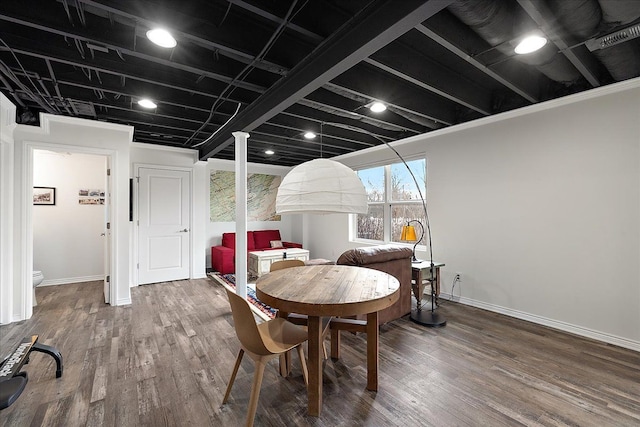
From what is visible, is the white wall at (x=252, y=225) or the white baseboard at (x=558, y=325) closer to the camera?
the white baseboard at (x=558, y=325)

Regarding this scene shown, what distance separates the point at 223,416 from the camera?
179 centimetres

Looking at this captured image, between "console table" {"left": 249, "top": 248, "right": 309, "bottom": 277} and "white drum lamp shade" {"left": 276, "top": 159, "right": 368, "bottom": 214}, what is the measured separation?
330 cm

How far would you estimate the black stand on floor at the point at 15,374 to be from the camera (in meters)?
1.58

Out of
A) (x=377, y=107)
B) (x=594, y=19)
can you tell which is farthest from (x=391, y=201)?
(x=594, y=19)

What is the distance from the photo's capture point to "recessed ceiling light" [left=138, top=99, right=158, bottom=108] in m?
3.04

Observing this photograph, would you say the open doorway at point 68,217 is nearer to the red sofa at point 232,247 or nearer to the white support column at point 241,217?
the red sofa at point 232,247

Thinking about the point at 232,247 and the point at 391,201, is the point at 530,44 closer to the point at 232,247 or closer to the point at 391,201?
the point at 391,201

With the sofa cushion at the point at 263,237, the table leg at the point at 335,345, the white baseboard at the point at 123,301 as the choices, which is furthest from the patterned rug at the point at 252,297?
the white baseboard at the point at 123,301

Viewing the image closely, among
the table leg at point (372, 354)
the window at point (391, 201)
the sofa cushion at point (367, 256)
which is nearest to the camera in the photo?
the table leg at point (372, 354)

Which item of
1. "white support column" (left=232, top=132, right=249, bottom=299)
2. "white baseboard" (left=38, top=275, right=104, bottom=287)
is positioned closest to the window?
"white support column" (left=232, top=132, right=249, bottom=299)

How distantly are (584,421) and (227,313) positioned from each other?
11.0 feet

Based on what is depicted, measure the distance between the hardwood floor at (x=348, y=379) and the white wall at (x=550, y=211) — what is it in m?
0.36

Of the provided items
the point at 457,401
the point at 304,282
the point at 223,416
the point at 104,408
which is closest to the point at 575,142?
the point at 457,401

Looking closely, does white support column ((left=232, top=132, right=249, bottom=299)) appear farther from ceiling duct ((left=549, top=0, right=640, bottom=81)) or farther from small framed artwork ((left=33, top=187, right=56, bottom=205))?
small framed artwork ((left=33, top=187, right=56, bottom=205))
